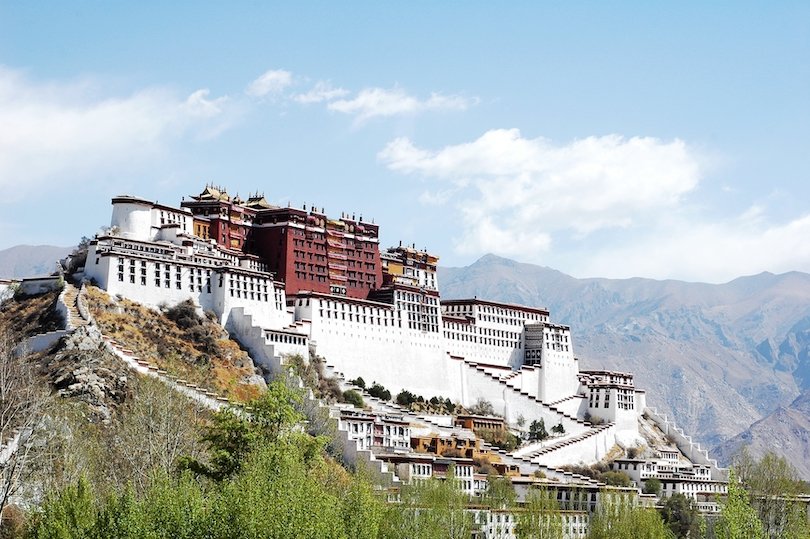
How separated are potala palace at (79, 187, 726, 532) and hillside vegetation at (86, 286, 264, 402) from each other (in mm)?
1214

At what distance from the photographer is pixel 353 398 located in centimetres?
9488

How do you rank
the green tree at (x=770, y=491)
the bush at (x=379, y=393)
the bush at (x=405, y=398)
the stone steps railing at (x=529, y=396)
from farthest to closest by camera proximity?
the stone steps railing at (x=529, y=396) < the bush at (x=405, y=398) < the bush at (x=379, y=393) < the green tree at (x=770, y=491)

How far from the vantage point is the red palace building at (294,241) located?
103 metres

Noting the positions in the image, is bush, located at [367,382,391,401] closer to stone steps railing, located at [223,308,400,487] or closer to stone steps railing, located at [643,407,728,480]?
stone steps railing, located at [223,308,400,487]

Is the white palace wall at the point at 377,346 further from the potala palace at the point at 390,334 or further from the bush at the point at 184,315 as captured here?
the bush at the point at 184,315

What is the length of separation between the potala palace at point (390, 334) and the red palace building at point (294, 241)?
106mm

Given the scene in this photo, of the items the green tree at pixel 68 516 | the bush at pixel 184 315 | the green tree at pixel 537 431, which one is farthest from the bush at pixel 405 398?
the green tree at pixel 68 516

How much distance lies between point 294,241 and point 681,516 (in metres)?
34.3

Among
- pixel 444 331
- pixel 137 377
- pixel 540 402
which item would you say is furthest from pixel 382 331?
pixel 137 377

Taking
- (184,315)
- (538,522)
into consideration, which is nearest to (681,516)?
(538,522)

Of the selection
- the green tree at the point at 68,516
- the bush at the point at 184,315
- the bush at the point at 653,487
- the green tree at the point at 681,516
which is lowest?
the green tree at the point at 681,516

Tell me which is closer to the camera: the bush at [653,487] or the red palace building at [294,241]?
the bush at [653,487]

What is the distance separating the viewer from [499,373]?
11294cm

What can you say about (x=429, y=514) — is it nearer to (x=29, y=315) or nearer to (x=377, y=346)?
(x=29, y=315)
